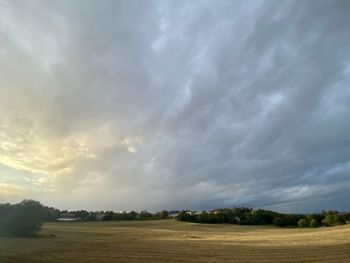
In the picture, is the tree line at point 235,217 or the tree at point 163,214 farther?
the tree at point 163,214

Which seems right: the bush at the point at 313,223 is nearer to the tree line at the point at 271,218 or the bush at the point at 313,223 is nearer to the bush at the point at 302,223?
the tree line at the point at 271,218

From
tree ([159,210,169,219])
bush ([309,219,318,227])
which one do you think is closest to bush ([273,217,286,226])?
bush ([309,219,318,227])

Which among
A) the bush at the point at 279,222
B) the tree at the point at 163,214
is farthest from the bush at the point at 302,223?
the tree at the point at 163,214

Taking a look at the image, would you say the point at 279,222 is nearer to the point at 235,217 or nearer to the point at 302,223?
the point at 302,223

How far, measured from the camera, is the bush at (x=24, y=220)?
2404 inches

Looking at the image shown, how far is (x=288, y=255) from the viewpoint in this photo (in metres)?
34.5

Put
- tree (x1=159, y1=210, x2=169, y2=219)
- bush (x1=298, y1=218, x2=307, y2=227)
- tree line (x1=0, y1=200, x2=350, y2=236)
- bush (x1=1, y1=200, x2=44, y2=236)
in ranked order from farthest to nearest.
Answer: tree (x1=159, y1=210, x2=169, y2=219)
bush (x1=298, y1=218, x2=307, y2=227)
tree line (x1=0, y1=200, x2=350, y2=236)
bush (x1=1, y1=200, x2=44, y2=236)

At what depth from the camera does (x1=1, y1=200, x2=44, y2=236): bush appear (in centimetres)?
6106

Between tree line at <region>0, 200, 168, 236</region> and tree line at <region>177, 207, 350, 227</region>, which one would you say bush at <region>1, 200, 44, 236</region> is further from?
tree line at <region>177, 207, 350, 227</region>

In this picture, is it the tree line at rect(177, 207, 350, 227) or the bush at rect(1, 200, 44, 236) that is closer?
the bush at rect(1, 200, 44, 236)

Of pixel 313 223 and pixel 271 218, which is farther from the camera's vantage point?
pixel 271 218

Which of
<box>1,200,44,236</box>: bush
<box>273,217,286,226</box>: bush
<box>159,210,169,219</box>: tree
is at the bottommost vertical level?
<box>1,200,44,236</box>: bush

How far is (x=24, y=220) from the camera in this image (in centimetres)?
6172

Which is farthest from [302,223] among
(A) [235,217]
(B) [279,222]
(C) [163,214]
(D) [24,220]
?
(D) [24,220]
